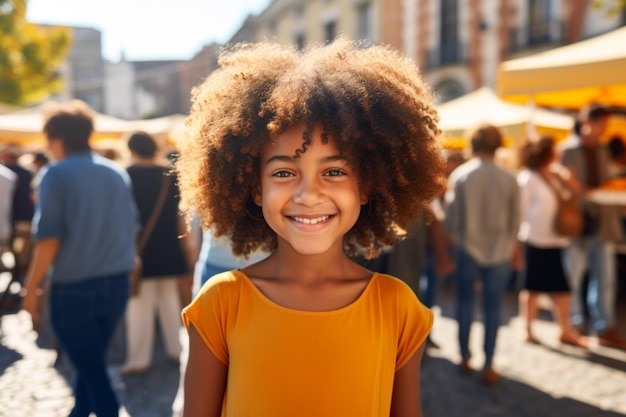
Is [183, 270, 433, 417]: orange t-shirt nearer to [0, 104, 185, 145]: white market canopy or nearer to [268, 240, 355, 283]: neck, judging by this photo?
[268, 240, 355, 283]: neck

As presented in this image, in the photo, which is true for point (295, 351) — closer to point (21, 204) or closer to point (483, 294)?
point (483, 294)

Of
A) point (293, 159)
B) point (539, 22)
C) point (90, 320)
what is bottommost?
point (90, 320)

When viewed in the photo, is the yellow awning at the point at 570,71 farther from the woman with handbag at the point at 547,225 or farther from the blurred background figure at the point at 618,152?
the blurred background figure at the point at 618,152

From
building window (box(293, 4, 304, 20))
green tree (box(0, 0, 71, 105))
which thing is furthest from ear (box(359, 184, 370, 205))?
building window (box(293, 4, 304, 20))

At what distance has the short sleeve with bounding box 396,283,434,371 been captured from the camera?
1.50m

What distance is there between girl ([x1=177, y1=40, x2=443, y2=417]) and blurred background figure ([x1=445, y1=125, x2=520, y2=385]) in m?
2.84

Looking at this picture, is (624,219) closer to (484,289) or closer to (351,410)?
(484,289)

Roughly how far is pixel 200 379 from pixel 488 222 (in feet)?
10.8

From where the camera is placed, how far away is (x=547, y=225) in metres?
5.10

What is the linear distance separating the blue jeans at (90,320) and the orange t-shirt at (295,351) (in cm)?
103

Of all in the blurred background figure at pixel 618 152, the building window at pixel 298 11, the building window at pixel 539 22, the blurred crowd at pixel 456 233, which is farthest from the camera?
the building window at pixel 298 11

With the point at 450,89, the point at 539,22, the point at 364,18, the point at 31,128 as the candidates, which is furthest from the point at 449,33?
the point at 31,128

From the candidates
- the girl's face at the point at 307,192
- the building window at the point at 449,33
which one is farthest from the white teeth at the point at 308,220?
the building window at the point at 449,33

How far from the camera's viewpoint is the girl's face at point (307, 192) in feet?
4.66
